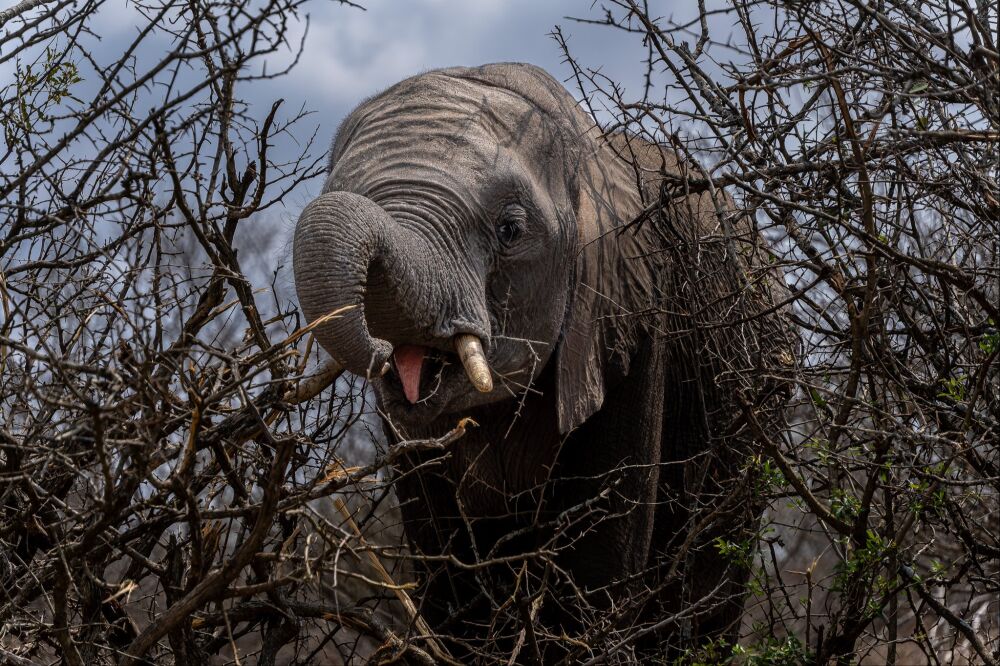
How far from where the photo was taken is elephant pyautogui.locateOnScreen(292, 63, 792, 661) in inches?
143

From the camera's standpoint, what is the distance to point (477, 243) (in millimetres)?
3961

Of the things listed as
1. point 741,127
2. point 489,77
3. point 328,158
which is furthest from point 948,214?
point 328,158

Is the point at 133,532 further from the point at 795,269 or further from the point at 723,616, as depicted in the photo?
the point at 723,616

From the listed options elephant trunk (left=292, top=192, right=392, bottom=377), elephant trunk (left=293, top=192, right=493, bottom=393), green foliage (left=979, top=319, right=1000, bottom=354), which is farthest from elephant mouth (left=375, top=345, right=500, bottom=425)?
green foliage (left=979, top=319, right=1000, bottom=354)

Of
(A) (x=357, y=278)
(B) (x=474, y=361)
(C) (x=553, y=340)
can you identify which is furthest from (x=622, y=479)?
(A) (x=357, y=278)

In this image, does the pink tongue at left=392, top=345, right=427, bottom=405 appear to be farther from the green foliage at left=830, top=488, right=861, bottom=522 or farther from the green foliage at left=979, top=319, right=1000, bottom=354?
the green foliage at left=979, top=319, right=1000, bottom=354

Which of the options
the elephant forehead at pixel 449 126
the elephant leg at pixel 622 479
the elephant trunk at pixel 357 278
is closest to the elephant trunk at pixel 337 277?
the elephant trunk at pixel 357 278

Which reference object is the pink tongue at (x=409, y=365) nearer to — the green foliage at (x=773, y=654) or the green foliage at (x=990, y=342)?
the green foliage at (x=773, y=654)

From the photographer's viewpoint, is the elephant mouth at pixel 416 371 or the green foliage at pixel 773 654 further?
the elephant mouth at pixel 416 371

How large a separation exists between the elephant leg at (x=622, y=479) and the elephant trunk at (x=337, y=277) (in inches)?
48.2

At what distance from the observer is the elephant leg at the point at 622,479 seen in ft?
14.2

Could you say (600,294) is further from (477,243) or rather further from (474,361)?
(474,361)

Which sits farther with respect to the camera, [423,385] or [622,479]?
[622,479]

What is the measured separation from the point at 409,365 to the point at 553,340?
613 mm
